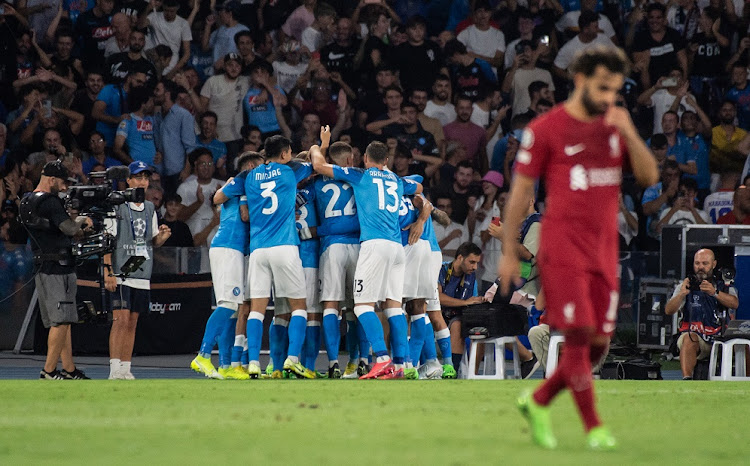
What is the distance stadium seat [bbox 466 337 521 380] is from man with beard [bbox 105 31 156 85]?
756 centimetres

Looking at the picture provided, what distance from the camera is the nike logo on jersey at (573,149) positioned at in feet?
19.0

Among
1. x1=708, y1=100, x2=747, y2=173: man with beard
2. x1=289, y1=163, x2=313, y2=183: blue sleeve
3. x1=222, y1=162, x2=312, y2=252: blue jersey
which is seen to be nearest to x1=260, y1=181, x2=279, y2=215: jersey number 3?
x1=222, y1=162, x2=312, y2=252: blue jersey

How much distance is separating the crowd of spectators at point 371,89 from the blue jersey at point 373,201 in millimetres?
4719

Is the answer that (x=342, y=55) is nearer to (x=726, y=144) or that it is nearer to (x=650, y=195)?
(x=650, y=195)

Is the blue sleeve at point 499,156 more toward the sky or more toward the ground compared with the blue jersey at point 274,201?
more toward the sky

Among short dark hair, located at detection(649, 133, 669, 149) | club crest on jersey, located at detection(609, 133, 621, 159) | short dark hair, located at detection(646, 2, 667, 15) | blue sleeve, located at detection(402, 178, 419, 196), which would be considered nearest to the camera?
club crest on jersey, located at detection(609, 133, 621, 159)

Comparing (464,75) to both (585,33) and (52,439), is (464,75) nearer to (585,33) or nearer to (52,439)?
(585,33)

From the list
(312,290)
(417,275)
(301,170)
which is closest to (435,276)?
(417,275)

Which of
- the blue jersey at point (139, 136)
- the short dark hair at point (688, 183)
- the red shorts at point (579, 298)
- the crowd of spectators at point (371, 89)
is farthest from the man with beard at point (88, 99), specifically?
the red shorts at point (579, 298)

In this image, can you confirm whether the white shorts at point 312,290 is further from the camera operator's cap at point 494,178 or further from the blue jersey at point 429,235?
the camera operator's cap at point 494,178

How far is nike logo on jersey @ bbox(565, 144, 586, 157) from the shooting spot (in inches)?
228

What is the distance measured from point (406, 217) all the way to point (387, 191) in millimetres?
922

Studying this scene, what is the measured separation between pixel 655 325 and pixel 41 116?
9.78 metres

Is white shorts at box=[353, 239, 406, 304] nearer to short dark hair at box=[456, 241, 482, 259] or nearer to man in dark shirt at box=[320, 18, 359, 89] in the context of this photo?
short dark hair at box=[456, 241, 482, 259]
